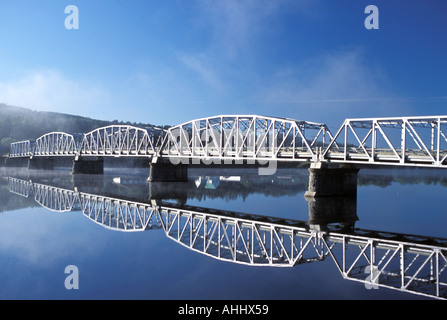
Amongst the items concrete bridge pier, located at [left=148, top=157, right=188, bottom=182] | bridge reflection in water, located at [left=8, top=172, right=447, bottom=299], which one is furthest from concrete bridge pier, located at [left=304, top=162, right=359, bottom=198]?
concrete bridge pier, located at [left=148, top=157, right=188, bottom=182]

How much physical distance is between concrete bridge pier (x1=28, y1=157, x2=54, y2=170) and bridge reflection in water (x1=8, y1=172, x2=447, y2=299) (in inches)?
4670

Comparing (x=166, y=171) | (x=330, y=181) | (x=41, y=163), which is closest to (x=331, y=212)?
(x=330, y=181)

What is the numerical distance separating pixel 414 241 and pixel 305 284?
11164mm

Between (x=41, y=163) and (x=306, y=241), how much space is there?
14257 centimetres

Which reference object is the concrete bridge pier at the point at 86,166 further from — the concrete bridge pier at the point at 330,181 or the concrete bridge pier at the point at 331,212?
the concrete bridge pier at the point at 331,212

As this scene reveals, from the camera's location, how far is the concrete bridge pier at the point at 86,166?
347 ft

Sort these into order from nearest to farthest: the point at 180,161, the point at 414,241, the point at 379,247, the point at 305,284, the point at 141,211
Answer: the point at 305,284, the point at 379,247, the point at 414,241, the point at 141,211, the point at 180,161

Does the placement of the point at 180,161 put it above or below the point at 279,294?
above

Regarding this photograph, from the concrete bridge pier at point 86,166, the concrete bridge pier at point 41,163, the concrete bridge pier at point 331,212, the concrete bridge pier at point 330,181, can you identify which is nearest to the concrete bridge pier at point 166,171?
the concrete bridge pier at point 330,181

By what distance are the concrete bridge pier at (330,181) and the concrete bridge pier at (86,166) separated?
75.6m

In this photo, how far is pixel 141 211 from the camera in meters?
35.4
